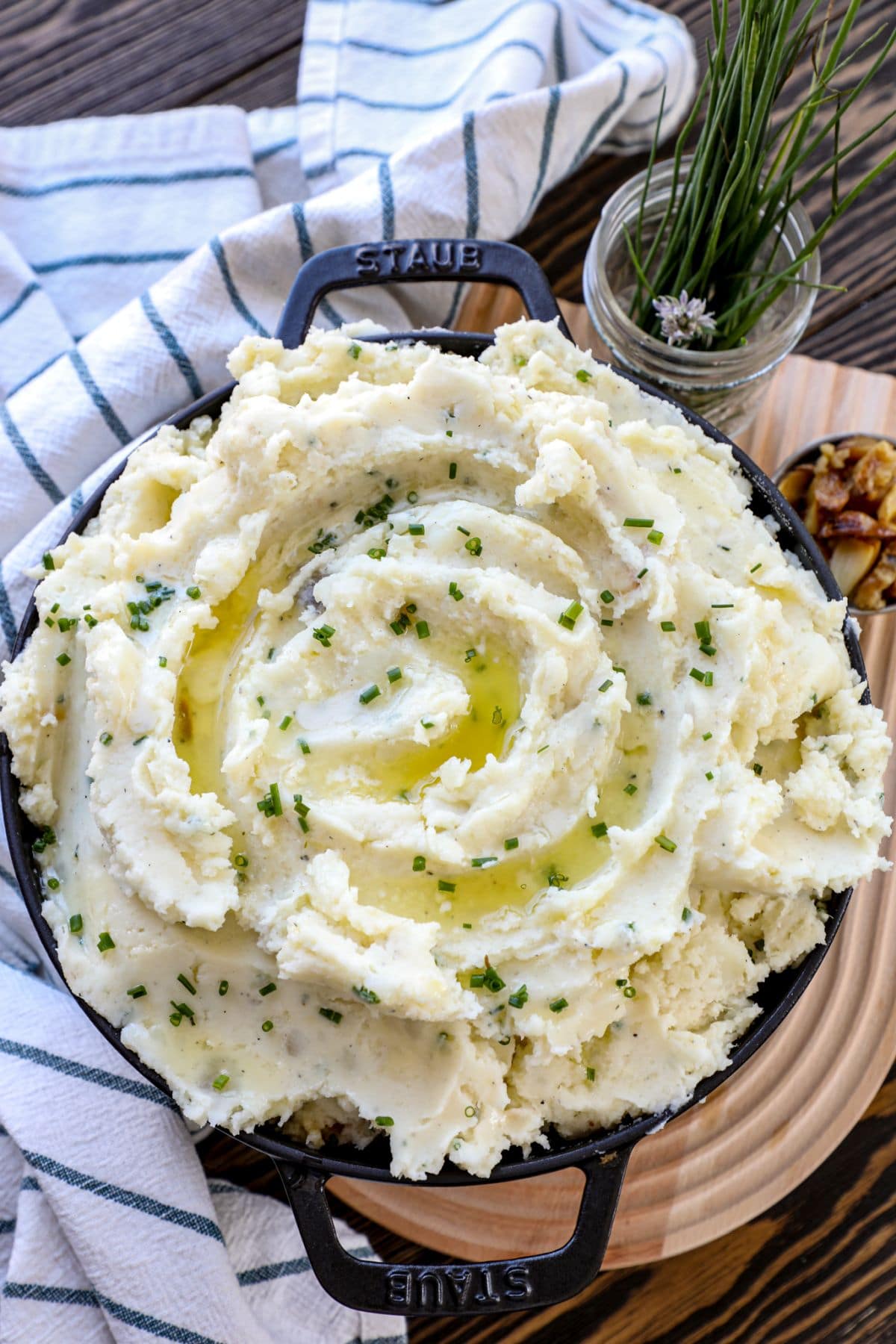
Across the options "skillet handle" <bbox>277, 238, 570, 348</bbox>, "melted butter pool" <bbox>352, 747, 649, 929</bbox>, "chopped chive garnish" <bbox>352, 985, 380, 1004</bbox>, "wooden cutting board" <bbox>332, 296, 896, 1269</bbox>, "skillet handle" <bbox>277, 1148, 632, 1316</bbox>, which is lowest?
"wooden cutting board" <bbox>332, 296, 896, 1269</bbox>

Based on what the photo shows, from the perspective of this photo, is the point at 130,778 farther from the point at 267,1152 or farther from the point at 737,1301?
the point at 737,1301

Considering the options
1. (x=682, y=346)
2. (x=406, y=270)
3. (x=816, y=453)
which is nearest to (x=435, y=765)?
(x=406, y=270)

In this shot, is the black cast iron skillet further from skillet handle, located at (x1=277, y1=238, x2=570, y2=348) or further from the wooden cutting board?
skillet handle, located at (x1=277, y1=238, x2=570, y2=348)

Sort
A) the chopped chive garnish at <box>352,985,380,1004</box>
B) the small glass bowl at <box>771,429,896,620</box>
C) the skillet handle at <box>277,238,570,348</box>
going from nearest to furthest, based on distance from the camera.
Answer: the chopped chive garnish at <box>352,985,380,1004</box> → the skillet handle at <box>277,238,570,348</box> → the small glass bowl at <box>771,429,896,620</box>

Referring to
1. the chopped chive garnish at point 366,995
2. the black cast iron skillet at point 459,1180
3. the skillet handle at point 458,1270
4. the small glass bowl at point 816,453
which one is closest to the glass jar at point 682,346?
the small glass bowl at point 816,453

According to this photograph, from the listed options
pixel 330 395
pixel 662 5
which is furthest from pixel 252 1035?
pixel 662 5

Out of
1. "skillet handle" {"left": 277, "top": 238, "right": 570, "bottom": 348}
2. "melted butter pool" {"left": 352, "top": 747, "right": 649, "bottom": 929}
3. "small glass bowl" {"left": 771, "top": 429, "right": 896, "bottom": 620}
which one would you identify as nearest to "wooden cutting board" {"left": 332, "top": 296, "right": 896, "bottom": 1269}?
"small glass bowl" {"left": 771, "top": 429, "right": 896, "bottom": 620}
